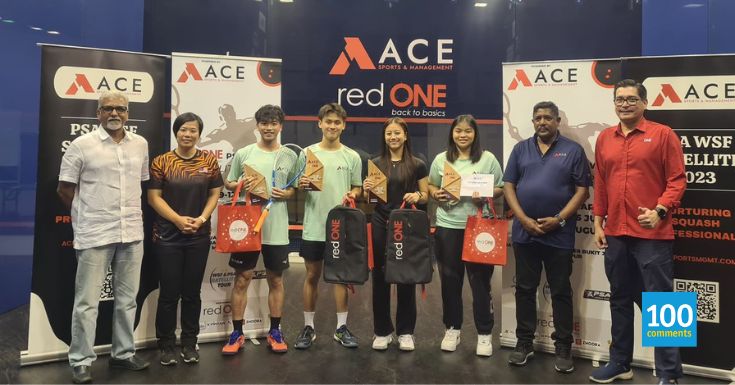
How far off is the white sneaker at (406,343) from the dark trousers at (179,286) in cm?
142

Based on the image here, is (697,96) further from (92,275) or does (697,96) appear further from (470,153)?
(92,275)

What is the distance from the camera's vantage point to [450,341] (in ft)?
10.9

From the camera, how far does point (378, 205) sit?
3246mm

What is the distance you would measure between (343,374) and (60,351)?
191 centimetres

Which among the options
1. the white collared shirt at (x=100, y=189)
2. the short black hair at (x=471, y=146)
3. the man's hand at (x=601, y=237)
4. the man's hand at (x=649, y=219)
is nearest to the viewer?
the man's hand at (x=649, y=219)

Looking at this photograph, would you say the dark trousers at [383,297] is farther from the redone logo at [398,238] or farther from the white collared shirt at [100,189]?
the white collared shirt at [100,189]

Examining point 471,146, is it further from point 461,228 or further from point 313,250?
point 313,250

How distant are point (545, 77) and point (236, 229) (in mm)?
2416

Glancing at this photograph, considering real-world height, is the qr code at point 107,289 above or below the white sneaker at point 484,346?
above

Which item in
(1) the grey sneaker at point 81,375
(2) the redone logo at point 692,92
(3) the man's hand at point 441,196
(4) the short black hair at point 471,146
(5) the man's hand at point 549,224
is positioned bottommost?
(1) the grey sneaker at point 81,375

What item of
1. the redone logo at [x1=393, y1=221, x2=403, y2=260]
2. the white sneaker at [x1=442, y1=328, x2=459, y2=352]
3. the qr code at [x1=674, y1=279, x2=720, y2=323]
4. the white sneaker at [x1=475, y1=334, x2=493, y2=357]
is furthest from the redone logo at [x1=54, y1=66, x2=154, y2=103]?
the qr code at [x1=674, y1=279, x2=720, y2=323]

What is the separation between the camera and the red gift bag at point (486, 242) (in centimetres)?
304

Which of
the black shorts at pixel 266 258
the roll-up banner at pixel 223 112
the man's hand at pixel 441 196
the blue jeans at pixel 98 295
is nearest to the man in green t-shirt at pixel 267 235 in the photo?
the black shorts at pixel 266 258

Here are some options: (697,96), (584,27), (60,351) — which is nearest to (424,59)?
(584,27)
